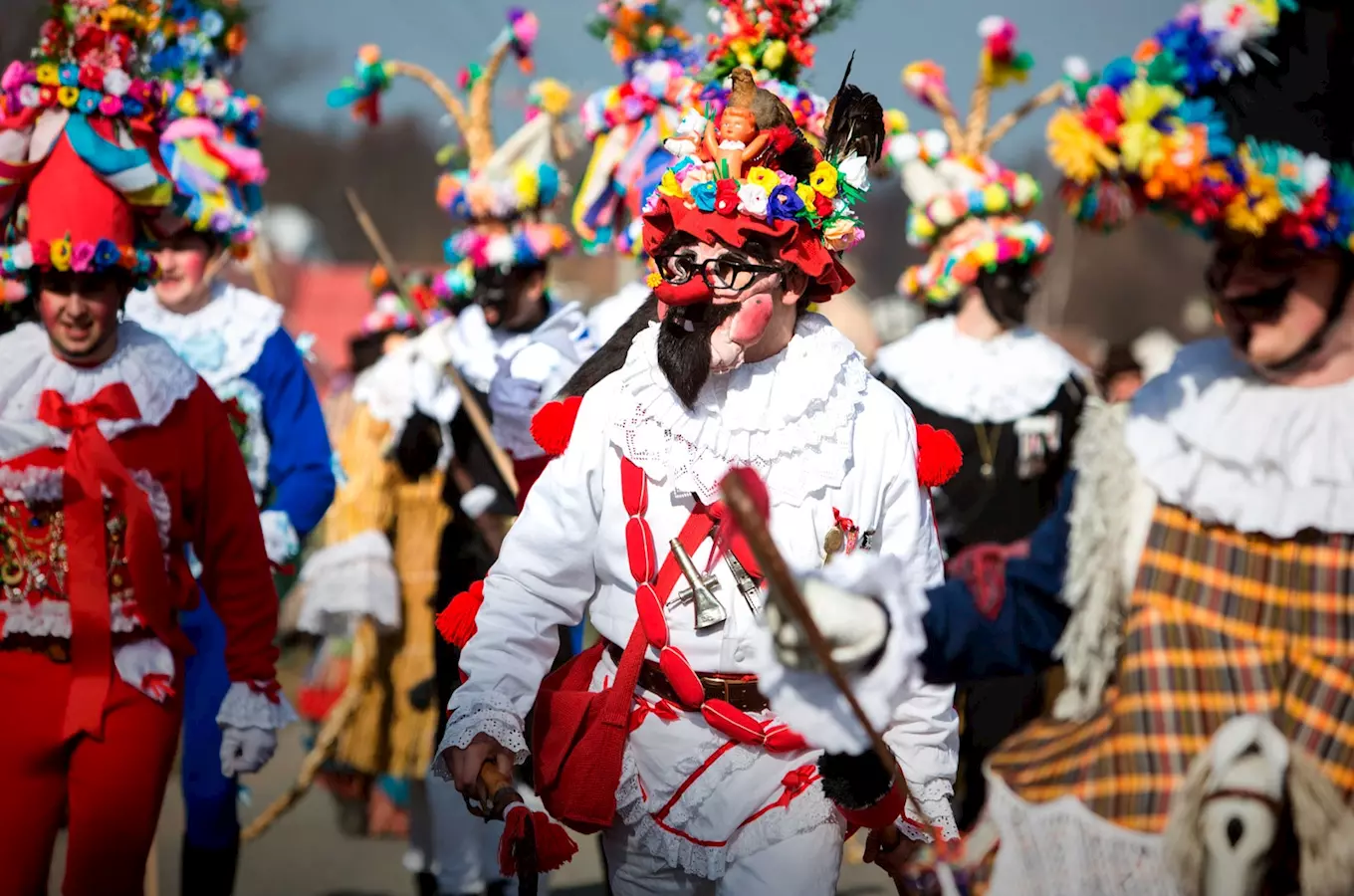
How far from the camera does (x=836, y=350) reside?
3678 mm

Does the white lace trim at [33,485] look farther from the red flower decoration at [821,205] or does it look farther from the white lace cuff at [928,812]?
the white lace cuff at [928,812]

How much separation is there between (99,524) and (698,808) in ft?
6.29

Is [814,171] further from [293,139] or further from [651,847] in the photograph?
[293,139]

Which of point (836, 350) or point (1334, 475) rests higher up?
point (836, 350)

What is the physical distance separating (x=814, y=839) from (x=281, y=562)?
2691 millimetres

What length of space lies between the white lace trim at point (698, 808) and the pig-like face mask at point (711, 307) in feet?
2.70

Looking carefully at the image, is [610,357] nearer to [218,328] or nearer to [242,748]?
[242,748]

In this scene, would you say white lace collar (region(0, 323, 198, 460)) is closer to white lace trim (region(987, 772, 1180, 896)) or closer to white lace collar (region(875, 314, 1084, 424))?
white lace trim (region(987, 772, 1180, 896))

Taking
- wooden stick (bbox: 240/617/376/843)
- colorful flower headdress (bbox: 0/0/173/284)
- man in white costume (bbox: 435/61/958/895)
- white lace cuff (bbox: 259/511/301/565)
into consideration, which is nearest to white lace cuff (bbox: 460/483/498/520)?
white lace cuff (bbox: 259/511/301/565)

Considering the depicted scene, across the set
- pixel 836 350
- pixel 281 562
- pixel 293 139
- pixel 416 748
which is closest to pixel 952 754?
pixel 836 350

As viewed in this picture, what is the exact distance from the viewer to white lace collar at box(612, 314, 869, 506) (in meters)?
3.50

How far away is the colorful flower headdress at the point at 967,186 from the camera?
693 cm

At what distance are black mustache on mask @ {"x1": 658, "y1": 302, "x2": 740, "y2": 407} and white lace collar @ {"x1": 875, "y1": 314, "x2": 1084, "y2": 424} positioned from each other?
10.6ft

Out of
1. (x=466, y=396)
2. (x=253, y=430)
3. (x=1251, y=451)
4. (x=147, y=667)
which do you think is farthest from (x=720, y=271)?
(x=466, y=396)
